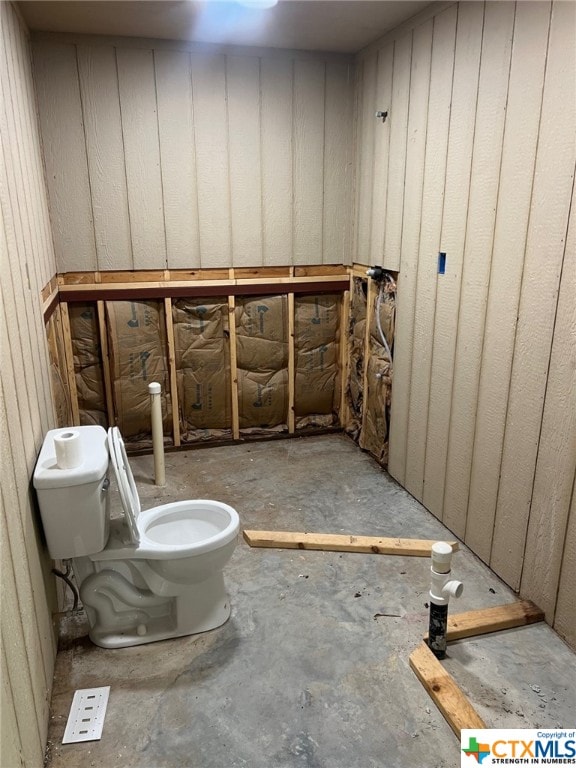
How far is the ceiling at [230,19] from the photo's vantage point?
268 cm

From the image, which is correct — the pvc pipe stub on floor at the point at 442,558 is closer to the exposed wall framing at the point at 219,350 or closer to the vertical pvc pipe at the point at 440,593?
the vertical pvc pipe at the point at 440,593

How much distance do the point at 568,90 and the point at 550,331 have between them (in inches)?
32.9

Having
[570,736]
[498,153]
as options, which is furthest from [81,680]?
[498,153]

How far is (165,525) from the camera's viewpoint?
2.37 metres

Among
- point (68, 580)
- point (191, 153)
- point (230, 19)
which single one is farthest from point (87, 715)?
point (230, 19)

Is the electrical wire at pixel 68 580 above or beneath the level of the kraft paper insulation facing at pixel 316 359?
beneath

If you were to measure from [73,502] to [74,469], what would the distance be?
11cm

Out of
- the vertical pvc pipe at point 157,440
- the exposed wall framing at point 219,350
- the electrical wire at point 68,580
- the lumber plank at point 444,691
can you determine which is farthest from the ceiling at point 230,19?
the lumber plank at point 444,691

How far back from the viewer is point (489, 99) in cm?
232

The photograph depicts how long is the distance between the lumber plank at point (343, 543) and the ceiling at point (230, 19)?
255cm

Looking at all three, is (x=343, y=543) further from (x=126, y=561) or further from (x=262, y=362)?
(x=262, y=362)

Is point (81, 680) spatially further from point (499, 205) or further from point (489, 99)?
point (489, 99)

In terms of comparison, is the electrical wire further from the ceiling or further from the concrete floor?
the ceiling

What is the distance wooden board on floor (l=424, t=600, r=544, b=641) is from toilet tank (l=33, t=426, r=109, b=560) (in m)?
1.31
